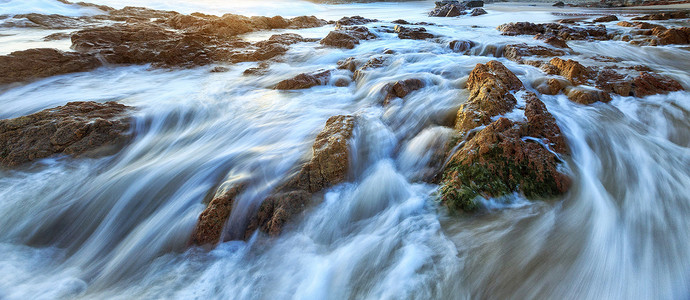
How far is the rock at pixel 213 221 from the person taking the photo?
7.34ft

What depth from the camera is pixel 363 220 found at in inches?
96.6

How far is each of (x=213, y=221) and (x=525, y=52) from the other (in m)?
6.78

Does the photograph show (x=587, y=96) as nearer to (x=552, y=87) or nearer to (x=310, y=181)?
(x=552, y=87)

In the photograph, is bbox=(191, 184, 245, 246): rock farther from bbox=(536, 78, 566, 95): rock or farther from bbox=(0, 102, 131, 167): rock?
bbox=(536, 78, 566, 95): rock

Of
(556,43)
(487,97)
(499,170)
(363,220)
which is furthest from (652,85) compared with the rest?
(363,220)

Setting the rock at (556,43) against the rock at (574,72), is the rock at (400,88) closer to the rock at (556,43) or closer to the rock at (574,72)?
the rock at (574,72)

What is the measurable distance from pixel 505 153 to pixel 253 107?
147 inches

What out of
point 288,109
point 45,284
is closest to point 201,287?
point 45,284

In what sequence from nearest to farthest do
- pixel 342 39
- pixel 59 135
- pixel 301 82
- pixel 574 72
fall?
pixel 59 135 → pixel 574 72 → pixel 301 82 → pixel 342 39

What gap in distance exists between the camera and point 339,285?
1940 mm

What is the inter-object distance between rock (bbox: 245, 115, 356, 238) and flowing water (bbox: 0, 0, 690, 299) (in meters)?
0.10

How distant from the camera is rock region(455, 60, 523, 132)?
2959 mm

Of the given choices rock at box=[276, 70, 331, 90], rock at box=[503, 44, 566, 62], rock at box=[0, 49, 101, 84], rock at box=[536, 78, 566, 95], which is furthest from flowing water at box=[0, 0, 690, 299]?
rock at box=[0, 49, 101, 84]

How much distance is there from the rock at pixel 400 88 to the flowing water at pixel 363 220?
0.26 metres
